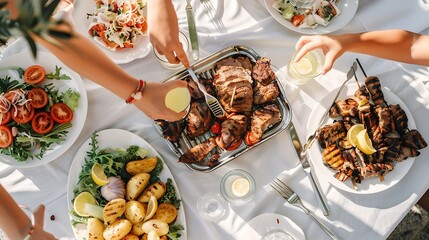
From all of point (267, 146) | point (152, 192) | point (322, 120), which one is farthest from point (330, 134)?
point (152, 192)

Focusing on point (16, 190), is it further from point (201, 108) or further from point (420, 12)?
point (420, 12)

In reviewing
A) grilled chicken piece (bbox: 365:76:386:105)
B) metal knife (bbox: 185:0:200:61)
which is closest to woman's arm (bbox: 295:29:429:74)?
grilled chicken piece (bbox: 365:76:386:105)

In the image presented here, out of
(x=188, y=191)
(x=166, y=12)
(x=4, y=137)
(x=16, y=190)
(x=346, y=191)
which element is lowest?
(x=346, y=191)

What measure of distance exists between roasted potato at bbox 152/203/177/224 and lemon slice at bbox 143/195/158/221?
0.06 feet

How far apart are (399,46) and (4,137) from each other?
1.64 m

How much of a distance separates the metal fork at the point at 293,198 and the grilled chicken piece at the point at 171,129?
1.49ft

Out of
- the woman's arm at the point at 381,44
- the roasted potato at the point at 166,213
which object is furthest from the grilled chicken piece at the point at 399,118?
the roasted potato at the point at 166,213

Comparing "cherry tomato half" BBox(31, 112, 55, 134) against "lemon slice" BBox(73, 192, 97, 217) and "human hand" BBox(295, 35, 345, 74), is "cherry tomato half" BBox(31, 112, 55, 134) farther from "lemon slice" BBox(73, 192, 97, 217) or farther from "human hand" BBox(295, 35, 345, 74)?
"human hand" BBox(295, 35, 345, 74)

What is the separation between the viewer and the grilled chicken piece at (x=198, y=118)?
4.84 ft

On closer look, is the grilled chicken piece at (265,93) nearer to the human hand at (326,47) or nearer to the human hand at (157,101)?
the human hand at (326,47)

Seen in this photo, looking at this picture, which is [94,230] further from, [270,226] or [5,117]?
[270,226]

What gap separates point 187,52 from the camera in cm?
163

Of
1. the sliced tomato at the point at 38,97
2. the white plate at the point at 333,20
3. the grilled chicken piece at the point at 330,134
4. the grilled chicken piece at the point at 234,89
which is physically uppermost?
the sliced tomato at the point at 38,97

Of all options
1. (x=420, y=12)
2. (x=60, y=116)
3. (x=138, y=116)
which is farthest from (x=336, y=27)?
(x=60, y=116)
